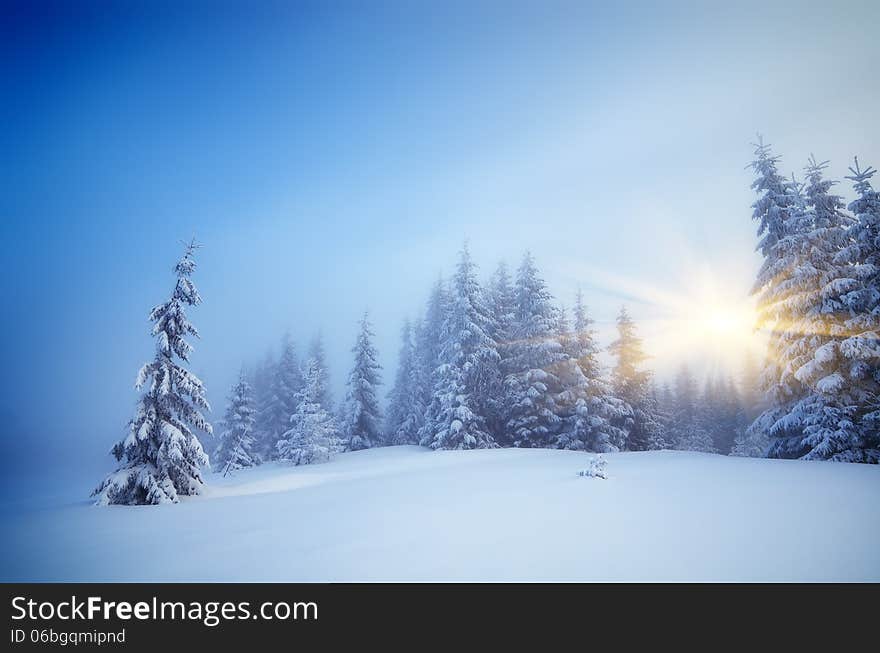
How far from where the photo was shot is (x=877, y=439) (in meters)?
12.5

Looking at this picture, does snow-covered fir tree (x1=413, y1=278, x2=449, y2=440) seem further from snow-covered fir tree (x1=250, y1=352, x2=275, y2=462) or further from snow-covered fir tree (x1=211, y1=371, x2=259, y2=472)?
snow-covered fir tree (x1=250, y1=352, x2=275, y2=462)

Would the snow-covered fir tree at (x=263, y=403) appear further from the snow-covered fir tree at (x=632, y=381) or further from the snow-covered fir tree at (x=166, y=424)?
the snow-covered fir tree at (x=632, y=381)

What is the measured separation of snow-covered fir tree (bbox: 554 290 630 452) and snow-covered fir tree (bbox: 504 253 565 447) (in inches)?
25.6

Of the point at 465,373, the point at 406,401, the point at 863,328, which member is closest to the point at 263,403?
the point at 406,401

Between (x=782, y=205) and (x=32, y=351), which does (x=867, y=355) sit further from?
(x=32, y=351)

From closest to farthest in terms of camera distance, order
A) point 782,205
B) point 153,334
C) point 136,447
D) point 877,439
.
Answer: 1. point 136,447
2. point 153,334
3. point 877,439
4. point 782,205

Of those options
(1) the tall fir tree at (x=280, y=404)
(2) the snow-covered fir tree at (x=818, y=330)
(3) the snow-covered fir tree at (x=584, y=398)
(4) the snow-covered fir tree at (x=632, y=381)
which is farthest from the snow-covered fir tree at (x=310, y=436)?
(2) the snow-covered fir tree at (x=818, y=330)

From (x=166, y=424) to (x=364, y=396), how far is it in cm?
2083

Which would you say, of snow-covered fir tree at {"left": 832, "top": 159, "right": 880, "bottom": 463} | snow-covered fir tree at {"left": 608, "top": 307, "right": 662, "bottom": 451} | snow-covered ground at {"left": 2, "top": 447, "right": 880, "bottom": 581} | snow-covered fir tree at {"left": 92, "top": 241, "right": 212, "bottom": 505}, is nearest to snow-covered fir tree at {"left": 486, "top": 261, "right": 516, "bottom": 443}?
snow-covered fir tree at {"left": 608, "top": 307, "right": 662, "bottom": 451}

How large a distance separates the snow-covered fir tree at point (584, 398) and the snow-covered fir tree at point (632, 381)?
2266 mm

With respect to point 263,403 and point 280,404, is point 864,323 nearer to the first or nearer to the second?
point 280,404

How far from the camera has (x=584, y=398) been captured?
23.8m
